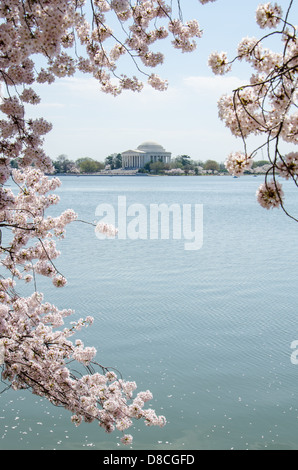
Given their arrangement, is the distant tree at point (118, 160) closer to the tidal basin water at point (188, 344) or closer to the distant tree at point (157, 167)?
the distant tree at point (157, 167)

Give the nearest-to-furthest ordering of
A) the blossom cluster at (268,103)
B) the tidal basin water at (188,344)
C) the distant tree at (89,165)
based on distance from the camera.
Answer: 1. the blossom cluster at (268,103)
2. the tidal basin water at (188,344)
3. the distant tree at (89,165)

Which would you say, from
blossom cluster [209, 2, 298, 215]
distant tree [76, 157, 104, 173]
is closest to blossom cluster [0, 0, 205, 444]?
blossom cluster [209, 2, 298, 215]

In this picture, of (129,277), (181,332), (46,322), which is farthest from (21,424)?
(129,277)

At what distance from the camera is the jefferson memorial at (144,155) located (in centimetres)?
13612

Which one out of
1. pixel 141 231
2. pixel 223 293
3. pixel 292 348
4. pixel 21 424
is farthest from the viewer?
pixel 141 231

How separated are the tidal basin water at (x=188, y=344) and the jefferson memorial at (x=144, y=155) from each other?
120069 mm

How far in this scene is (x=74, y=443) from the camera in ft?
18.9

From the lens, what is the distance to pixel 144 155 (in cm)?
13900

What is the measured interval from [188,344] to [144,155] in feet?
434

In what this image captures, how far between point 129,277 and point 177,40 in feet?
31.7

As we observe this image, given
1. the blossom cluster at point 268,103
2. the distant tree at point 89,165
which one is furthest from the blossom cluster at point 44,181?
the distant tree at point 89,165

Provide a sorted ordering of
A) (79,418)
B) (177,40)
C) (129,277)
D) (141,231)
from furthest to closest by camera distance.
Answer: (141,231), (129,277), (177,40), (79,418)

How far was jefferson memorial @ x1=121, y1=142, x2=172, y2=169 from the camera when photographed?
447 feet
